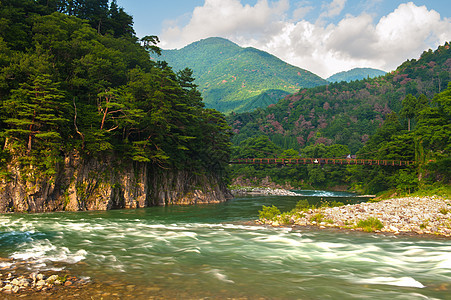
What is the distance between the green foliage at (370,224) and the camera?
16233mm

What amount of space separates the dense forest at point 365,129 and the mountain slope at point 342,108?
0.46 m

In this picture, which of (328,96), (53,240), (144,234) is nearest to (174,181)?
(144,234)

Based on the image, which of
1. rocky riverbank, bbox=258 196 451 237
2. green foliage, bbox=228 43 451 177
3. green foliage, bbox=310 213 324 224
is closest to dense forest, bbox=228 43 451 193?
green foliage, bbox=228 43 451 177

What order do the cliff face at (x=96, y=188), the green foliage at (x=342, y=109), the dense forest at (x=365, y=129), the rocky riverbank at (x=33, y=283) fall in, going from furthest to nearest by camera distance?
the green foliage at (x=342, y=109)
the dense forest at (x=365, y=129)
the cliff face at (x=96, y=188)
the rocky riverbank at (x=33, y=283)

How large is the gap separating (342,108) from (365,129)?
36906 millimetres

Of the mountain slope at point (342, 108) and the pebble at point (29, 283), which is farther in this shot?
the mountain slope at point (342, 108)

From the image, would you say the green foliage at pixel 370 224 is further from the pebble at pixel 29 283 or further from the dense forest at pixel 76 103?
the dense forest at pixel 76 103

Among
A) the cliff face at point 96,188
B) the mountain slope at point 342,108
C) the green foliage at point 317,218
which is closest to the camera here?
the green foliage at point 317,218

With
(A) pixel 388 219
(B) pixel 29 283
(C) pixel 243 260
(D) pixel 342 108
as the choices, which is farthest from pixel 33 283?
(D) pixel 342 108

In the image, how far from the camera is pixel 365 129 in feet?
462

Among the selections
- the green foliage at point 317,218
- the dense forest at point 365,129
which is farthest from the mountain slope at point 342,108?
the green foliage at point 317,218

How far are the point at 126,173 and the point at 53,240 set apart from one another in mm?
17937

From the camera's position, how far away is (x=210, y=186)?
43.0 meters

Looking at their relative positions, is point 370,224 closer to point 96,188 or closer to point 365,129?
point 96,188
